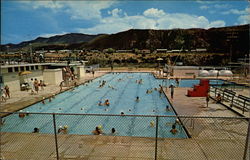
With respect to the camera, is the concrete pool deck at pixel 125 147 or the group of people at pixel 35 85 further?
the group of people at pixel 35 85

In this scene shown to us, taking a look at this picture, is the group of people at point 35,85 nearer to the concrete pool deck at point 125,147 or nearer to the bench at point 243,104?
the concrete pool deck at point 125,147

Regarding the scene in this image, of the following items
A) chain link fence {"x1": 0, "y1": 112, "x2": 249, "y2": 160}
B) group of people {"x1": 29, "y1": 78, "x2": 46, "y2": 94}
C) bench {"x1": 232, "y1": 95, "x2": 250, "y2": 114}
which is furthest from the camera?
group of people {"x1": 29, "y1": 78, "x2": 46, "y2": 94}

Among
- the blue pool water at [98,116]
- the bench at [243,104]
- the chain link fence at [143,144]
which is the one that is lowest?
the blue pool water at [98,116]

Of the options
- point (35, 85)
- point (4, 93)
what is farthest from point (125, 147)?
point (35, 85)

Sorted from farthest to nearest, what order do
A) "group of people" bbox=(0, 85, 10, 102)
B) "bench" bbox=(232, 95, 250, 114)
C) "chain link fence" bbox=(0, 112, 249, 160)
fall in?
"group of people" bbox=(0, 85, 10, 102) < "bench" bbox=(232, 95, 250, 114) < "chain link fence" bbox=(0, 112, 249, 160)

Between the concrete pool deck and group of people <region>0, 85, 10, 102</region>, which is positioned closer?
the concrete pool deck

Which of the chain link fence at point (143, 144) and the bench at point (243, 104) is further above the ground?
the bench at point (243, 104)

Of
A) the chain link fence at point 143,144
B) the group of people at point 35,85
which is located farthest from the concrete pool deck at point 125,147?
the group of people at point 35,85

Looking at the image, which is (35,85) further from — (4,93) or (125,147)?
(125,147)

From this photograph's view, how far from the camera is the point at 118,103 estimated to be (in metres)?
14.9

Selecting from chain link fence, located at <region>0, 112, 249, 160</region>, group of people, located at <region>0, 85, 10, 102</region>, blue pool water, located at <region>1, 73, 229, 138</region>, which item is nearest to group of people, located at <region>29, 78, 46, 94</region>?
group of people, located at <region>0, 85, 10, 102</region>

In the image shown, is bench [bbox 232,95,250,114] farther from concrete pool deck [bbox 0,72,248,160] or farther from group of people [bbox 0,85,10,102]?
group of people [bbox 0,85,10,102]

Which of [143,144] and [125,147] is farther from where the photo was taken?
[143,144]

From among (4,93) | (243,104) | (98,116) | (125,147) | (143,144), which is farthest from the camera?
(4,93)
